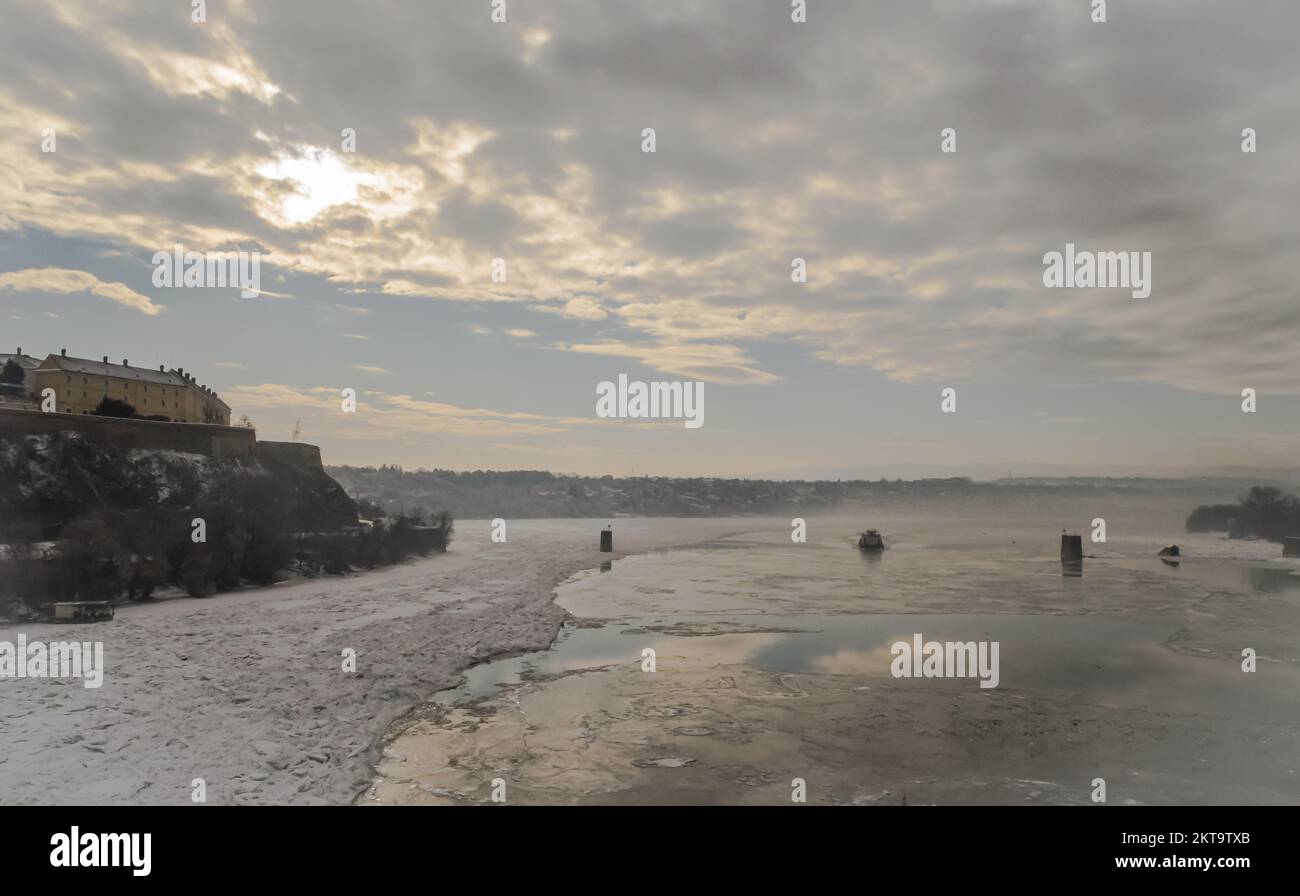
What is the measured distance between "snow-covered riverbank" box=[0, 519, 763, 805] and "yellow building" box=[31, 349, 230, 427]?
4150cm

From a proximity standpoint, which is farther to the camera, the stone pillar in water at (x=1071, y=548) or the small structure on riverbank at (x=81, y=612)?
the stone pillar in water at (x=1071, y=548)

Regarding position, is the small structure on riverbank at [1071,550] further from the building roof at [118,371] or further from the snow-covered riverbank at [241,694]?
the building roof at [118,371]

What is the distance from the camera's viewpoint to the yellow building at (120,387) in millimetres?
62969

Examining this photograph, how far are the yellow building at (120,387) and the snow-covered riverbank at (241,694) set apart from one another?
1634 inches

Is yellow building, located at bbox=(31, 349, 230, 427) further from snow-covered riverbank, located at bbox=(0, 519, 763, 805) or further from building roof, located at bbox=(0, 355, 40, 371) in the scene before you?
snow-covered riverbank, located at bbox=(0, 519, 763, 805)

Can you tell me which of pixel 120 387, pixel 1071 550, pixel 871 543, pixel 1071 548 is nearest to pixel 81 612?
pixel 120 387

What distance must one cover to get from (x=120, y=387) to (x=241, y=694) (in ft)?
218

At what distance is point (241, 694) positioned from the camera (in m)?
18.2

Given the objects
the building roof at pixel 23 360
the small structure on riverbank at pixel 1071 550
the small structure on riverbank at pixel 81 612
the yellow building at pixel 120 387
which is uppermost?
the building roof at pixel 23 360

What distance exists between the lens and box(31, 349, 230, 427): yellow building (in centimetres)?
6297

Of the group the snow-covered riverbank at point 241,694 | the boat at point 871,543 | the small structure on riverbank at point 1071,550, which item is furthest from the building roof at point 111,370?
the small structure on riverbank at point 1071,550

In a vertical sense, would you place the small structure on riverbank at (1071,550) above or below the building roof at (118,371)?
below

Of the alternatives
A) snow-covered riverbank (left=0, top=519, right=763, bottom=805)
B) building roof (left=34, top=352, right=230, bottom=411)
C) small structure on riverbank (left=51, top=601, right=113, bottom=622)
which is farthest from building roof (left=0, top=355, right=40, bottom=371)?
small structure on riverbank (left=51, top=601, right=113, bottom=622)

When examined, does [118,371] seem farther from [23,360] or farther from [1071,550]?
[1071,550]
